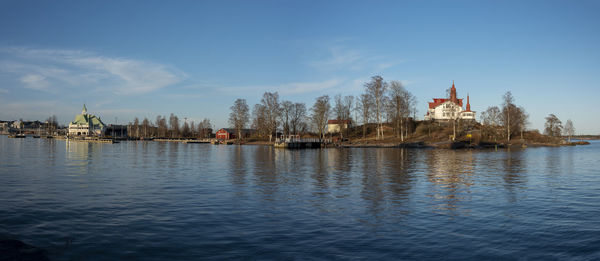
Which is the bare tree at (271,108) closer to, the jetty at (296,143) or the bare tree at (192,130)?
the jetty at (296,143)

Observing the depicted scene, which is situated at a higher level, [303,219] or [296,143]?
[296,143]

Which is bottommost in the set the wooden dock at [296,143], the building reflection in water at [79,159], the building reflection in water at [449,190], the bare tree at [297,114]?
the building reflection in water at [449,190]

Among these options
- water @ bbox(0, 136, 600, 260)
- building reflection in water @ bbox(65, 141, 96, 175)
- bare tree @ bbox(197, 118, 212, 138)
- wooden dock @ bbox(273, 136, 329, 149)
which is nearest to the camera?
water @ bbox(0, 136, 600, 260)

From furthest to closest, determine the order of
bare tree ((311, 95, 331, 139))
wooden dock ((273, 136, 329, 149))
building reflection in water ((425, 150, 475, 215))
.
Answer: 1. bare tree ((311, 95, 331, 139))
2. wooden dock ((273, 136, 329, 149))
3. building reflection in water ((425, 150, 475, 215))

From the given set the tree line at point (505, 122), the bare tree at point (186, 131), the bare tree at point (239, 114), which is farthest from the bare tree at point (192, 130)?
the tree line at point (505, 122)

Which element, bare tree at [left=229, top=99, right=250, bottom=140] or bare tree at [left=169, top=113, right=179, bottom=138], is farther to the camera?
bare tree at [left=169, top=113, right=179, bottom=138]

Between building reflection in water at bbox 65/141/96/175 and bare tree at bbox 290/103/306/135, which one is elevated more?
bare tree at bbox 290/103/306/135

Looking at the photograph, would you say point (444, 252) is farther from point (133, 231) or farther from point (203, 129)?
point (203, 129)

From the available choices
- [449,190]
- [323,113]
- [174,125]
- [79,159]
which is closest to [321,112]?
[323,113]

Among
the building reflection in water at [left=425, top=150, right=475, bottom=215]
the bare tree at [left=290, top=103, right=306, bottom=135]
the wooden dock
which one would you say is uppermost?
the bare tree at [left=290, top=103, right=306, bottom=135]

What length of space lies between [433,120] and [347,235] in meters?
118

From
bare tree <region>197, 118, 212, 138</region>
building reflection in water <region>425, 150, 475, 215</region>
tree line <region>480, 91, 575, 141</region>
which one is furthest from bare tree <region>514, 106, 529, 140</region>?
bare tree <region>197, 118, 212, 138</region>

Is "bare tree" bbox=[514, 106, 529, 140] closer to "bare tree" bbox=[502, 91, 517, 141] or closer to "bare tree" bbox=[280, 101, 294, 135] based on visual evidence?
"bare tree" bbox=[502, 91, 517, 141]

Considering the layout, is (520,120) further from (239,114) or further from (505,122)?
(239,114)
